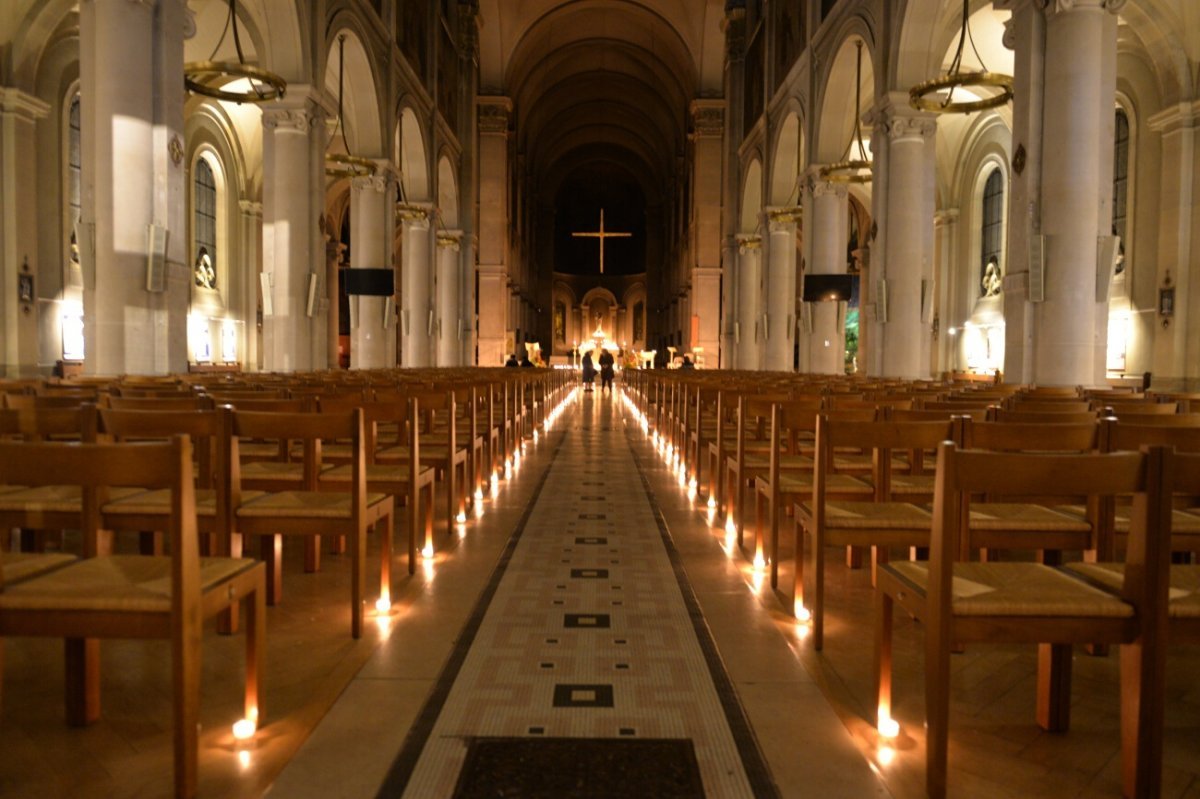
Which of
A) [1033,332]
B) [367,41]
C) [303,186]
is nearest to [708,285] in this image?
[367,41]

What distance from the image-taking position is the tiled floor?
2348 millimetres

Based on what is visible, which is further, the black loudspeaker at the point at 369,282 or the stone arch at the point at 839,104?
the black loudspeaker at the point at 369,282

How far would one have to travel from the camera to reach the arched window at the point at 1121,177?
17.8 metres

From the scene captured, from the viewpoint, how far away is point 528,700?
2838 millimetres

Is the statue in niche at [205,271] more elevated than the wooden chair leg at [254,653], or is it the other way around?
the statue in niche at [205,271]

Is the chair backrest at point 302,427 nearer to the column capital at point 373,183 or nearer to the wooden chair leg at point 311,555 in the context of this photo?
the wooden chair leg at point 311,555

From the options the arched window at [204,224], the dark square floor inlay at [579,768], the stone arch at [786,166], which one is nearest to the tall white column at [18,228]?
the arched window at [204,224]

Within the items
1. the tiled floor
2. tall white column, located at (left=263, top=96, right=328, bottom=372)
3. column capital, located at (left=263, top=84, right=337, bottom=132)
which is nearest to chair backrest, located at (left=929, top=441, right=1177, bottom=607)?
the tiled floor

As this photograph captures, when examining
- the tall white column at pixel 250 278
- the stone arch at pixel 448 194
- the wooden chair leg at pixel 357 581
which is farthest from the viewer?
the stone arch at pixel 448 194

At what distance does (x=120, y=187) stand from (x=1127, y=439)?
1009 cm

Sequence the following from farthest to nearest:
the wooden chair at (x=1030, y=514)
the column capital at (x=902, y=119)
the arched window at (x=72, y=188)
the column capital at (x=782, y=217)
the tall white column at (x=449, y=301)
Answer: the tall white column at (x=449, y=301)
the column capital at (x=782, y=217)
the arched window at (x=72, y=188)
the column capital at (x=902, y=119)
the wooden chair at (x=1030, y=514)

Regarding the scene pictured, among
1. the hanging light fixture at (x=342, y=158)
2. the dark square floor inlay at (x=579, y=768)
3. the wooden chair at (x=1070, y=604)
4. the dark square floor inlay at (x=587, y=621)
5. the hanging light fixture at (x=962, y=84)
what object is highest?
the hanging light fixture at (x=342, y=158)

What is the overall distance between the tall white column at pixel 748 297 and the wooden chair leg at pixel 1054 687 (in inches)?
909

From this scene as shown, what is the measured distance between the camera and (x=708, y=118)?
3105 cm
